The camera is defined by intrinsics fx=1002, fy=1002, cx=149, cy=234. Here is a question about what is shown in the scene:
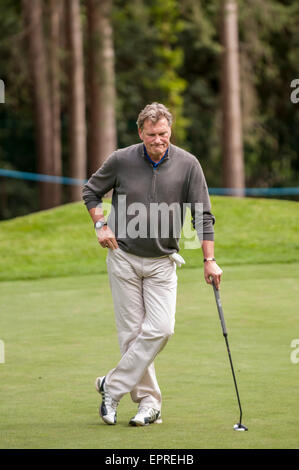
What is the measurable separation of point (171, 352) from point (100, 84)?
652 inches

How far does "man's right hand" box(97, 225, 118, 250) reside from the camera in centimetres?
598

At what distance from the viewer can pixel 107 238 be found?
19.6 ft

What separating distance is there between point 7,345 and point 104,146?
49.7ft

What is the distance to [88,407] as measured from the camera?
247 inches

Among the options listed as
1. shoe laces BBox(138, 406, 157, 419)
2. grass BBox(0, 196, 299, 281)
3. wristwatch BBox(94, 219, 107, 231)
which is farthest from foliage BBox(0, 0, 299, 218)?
shoe laces BBox(138, 406, 157, 419)

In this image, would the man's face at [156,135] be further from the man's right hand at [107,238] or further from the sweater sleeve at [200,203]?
the man's right hand at [107,238]

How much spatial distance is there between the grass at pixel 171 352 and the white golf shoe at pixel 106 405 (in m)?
0.06

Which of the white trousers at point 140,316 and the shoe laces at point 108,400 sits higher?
the white trousers at point 140,316

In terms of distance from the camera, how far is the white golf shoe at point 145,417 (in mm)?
5801

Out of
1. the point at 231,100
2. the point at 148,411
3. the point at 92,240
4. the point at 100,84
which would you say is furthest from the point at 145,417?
the point at 231,100

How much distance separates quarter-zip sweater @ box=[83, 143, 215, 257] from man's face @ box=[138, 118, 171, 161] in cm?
Result: 11

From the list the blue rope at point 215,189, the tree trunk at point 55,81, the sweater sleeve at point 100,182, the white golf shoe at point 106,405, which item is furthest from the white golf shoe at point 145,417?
the tree trunk at point 55,81
